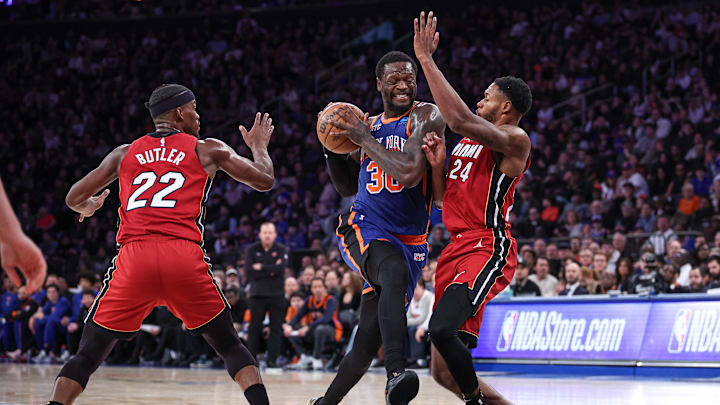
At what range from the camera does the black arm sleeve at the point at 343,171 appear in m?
5.94

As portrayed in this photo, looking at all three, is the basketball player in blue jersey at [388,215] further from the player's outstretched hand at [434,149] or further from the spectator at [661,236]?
the spectator at [661,236]

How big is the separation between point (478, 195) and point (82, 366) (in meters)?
2.36

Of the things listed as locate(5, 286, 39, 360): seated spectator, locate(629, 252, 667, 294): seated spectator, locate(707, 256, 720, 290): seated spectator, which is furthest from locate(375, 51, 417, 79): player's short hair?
locate(5, 286, 39, 360): seated spectator

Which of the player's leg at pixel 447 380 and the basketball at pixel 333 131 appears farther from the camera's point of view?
the basketball at pixel 333 131

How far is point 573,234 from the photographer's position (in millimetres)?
14828

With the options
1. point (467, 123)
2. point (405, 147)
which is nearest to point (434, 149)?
point (405, 147)

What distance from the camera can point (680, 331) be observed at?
34.1ft

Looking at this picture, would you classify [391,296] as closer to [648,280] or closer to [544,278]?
[648,280]

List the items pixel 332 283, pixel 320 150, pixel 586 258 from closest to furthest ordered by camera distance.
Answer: pixel 586 258
pixel 332 283
pixel 320 150

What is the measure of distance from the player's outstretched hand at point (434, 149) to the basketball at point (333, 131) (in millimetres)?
560

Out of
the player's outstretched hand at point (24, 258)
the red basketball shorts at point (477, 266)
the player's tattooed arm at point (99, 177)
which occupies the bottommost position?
the red basketball shorts at point (477, 266)

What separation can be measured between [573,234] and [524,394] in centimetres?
678

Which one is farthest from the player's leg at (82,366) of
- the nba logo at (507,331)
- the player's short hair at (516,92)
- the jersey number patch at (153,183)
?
the nba logo at (507,331)

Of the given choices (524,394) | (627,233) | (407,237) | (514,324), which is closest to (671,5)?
(627,233)
